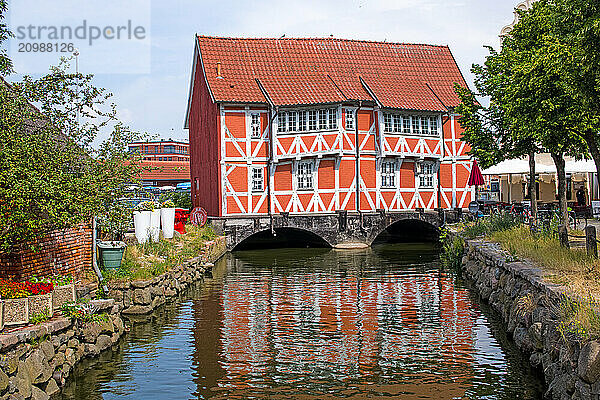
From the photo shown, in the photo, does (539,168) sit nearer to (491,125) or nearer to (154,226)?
(491,125)

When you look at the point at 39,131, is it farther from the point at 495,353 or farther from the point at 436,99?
the point at 436,99

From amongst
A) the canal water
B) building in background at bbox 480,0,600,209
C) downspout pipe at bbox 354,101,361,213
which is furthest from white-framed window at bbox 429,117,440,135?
the canal water

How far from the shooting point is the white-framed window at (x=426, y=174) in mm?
35281

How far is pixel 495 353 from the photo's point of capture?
11.8m

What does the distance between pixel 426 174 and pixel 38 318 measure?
27.5 meters

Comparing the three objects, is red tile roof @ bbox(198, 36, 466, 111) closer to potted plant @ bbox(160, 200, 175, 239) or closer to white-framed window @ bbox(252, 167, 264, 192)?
white-framed window @ bbox(252, 167, 264, 192)

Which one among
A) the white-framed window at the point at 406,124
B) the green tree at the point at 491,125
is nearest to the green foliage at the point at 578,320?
the green tree at the point at 491,125

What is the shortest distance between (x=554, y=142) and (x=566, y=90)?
9.53 ft

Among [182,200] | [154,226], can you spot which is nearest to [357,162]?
[182,200]

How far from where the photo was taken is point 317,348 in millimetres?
12500

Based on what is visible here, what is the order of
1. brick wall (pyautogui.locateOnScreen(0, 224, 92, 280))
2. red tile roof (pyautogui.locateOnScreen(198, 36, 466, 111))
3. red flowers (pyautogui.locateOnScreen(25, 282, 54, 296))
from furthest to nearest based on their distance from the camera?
red tile roof (pyautogui.locateOnScreen(198, 36, 466, 111)), brick wall (pyautogui.locateOnScreen(0, 224, 92, 280)), red flowers (pyautogui.locateOnScreen(25, 282, 54, 296))

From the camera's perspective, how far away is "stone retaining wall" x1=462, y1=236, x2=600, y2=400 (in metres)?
7.47

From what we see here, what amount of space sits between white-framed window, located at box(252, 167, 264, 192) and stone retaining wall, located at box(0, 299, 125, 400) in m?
20.4

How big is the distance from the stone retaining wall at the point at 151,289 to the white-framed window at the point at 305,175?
38.2 feet
